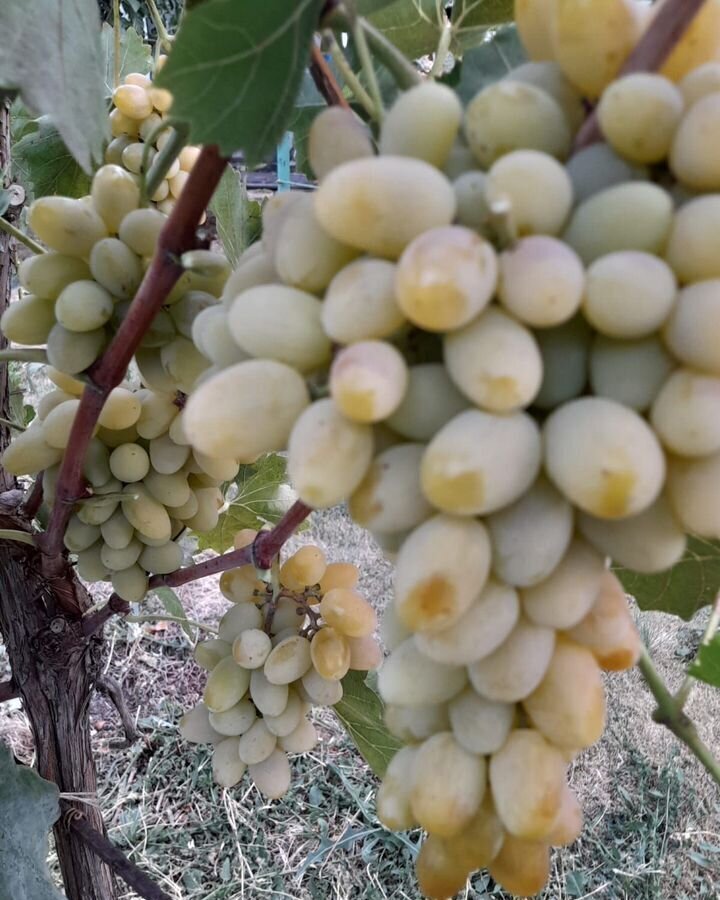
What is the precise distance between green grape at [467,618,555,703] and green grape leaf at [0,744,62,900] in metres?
0.51

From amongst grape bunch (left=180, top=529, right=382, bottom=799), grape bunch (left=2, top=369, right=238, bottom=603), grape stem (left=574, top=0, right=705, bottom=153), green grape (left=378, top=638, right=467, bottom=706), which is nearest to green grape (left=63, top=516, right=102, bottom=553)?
grape bunch (left=2, top=369, right=238, bottom=603)

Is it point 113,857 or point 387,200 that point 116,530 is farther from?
point 387,200

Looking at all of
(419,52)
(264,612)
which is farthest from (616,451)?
(264,612)

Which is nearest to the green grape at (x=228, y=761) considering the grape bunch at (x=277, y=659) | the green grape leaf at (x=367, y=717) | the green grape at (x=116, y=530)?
the grape bunch at (x=277, y=659)

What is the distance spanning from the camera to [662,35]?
251 millimetres

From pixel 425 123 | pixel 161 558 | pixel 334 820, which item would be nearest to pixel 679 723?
pixel 425 123

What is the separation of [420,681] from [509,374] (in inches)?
5.1

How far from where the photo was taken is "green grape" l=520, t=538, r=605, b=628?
26cm

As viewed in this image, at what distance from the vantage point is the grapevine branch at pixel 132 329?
0.36 metres

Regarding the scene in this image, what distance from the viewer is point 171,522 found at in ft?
2.10

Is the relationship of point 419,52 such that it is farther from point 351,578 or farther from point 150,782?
point 150,782

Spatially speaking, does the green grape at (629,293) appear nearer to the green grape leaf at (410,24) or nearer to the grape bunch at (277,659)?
the green grape leaf at (410,24)

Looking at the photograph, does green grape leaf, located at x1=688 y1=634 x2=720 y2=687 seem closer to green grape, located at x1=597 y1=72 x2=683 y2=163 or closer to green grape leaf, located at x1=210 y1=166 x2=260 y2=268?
green grape, located at x1=597 y1=72 x2=683 y2=163

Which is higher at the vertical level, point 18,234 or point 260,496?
point 18,234
